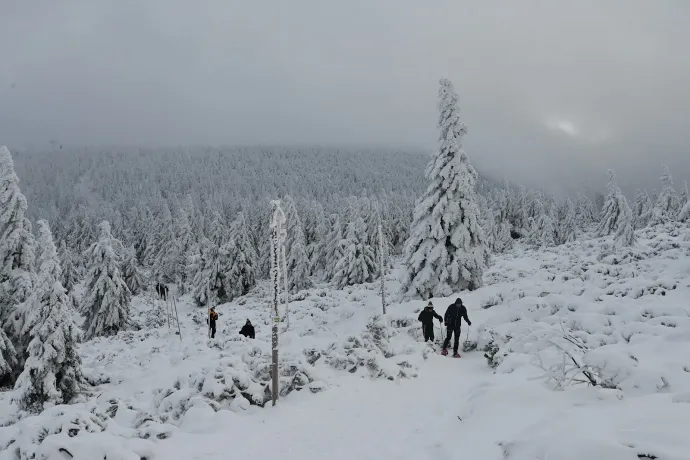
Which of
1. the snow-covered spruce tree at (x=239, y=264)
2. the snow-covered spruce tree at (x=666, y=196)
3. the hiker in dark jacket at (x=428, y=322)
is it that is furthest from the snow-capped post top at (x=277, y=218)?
the snow-covered spruce tree at (x=666, y=196)

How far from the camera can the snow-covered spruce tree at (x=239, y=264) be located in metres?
45.1

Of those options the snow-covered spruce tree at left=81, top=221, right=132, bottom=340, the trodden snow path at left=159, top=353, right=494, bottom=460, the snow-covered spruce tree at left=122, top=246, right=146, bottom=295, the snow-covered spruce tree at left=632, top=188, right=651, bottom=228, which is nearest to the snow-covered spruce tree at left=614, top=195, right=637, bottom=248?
the trodden snow path at left=159, top=353, right=494, bottom=460

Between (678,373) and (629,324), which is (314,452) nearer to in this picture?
(678,373)

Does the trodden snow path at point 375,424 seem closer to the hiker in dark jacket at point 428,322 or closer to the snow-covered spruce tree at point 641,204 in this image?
the hiker in dark jacket at point 428,322

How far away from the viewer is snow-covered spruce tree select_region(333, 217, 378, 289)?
38969 millimetres

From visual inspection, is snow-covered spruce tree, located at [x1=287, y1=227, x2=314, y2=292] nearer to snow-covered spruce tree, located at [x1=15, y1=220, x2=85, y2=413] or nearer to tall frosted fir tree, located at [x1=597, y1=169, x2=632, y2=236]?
snow-covered spruce tree, located at [x1=15, y1=220, x2=85, y2=413]

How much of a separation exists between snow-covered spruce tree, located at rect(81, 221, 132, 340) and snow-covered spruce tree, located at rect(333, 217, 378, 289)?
18.1m

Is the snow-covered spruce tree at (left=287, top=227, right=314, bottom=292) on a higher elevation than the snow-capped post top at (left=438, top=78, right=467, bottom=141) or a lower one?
lower

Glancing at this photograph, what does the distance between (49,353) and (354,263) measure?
28763mm

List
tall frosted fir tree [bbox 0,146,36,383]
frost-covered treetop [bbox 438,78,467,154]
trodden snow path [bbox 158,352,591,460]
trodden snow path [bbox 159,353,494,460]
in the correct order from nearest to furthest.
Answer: trodden snow path [bbox 158,352,591,460] < trodden snow path [bbox 159,353,494,460] < tall frosted fir tree [bbox 0,146,36,383] < frost-covered treetop [bbox 438,78,467,154]

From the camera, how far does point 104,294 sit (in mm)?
29297

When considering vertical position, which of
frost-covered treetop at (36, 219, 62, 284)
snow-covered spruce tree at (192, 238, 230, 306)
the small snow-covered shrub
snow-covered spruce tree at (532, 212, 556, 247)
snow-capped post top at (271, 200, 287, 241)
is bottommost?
snow-covered spruce tree at (192, 238, 230, 306)

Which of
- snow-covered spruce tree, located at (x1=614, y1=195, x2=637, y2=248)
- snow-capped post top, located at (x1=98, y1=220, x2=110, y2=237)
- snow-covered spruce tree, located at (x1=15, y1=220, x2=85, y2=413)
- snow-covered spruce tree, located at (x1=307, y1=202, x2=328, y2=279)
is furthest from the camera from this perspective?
snow-covered spruce tree, located at (x1=307, y1=202, x2=328, y2=279)

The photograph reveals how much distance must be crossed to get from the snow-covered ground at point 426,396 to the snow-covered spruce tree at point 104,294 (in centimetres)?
1609
